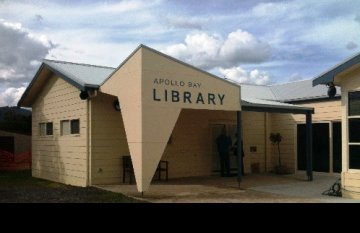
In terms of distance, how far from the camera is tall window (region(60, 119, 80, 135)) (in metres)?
13.5

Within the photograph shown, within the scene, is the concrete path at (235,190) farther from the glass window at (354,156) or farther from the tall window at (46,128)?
the tall window at (46,128)

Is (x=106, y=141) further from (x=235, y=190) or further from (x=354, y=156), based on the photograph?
(x=354, y=156)

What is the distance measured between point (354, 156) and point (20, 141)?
20.9 metres

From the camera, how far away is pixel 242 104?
12.6 meters

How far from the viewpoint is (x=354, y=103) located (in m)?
10.3

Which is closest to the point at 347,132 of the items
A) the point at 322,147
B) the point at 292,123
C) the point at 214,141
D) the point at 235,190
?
the point at 235,190

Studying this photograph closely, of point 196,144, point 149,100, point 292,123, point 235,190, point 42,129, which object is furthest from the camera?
point 292,123

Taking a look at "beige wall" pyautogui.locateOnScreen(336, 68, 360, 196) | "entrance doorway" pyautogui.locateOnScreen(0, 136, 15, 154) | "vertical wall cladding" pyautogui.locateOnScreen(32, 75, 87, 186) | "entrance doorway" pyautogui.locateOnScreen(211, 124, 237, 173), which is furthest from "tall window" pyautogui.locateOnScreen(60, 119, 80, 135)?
"entrance doorway" pyautogui.locateOnScreen(0, 136, 15, 154)

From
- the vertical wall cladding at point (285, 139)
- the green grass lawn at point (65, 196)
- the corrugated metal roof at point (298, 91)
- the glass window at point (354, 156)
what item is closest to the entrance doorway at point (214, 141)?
the vertical wall cladding at point (285, 139)

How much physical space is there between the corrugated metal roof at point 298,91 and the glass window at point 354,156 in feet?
18.7

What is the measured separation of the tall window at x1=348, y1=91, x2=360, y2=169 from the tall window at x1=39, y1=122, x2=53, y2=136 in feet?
34.6
